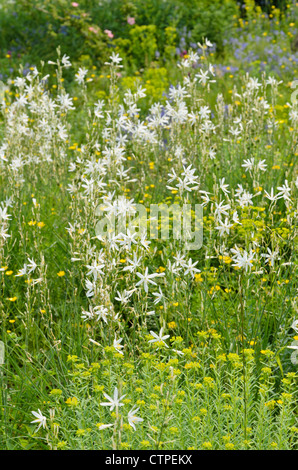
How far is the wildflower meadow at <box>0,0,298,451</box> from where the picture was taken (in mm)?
2430

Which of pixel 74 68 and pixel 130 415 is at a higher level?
pixel 74 68

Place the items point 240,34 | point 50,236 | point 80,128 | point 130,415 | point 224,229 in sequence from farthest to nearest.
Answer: point 240,34 < point 80,128 < point 50,236 < point 224,229 < point 130,415

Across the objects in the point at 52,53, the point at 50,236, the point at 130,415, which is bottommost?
the point at 130,415

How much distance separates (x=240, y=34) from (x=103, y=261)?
920cm


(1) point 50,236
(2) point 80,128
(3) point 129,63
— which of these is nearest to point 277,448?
(1) point 50,236

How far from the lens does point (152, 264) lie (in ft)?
12.4

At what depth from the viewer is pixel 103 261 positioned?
265 cm

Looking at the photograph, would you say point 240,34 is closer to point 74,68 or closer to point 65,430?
point 74,68

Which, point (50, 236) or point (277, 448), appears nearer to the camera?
point (277, 448)

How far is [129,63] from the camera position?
1004cm

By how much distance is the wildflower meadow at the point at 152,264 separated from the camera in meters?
2.43

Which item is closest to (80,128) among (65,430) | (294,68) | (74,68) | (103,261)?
(74,68)

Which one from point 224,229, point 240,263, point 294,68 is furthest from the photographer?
point 294,68

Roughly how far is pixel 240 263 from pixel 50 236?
6.26 ft
